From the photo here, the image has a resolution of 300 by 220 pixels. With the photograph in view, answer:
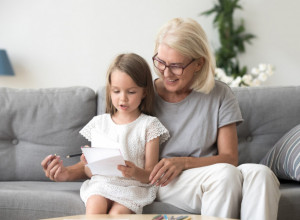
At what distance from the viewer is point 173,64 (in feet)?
5.98

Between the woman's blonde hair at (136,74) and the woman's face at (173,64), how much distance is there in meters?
0.07

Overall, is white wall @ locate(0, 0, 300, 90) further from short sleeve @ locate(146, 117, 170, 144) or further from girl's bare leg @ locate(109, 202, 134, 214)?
girl's bare leg @ locate(109, 202, 134, 214)

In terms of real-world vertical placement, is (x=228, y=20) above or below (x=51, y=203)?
above

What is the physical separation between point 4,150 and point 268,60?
2.74 metres

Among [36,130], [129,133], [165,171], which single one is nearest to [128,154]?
[129,133]

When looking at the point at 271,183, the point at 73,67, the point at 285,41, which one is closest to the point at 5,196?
the point at 271,183

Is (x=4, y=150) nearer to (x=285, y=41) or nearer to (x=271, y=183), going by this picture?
(x=271, y=183)

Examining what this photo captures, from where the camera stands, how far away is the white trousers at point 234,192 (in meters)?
1.52

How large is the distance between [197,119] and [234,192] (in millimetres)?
432

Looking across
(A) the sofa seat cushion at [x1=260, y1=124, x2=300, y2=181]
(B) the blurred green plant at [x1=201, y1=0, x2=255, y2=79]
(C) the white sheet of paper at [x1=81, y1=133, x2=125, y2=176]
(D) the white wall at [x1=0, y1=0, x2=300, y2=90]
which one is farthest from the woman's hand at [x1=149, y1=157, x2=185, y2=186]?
(B) the blurred green plant at [x1=201, y1=0, x2=255, y2=79]

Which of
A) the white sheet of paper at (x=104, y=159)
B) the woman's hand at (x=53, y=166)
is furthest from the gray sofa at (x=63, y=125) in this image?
the white sheet of paper at (x=104, y=159)

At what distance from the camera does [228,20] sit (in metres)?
4.07

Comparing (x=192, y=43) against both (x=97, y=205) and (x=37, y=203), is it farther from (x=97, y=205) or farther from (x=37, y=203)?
(x=37, y=203)

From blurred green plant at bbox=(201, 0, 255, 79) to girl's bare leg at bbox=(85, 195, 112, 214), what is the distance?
263 centimetres
